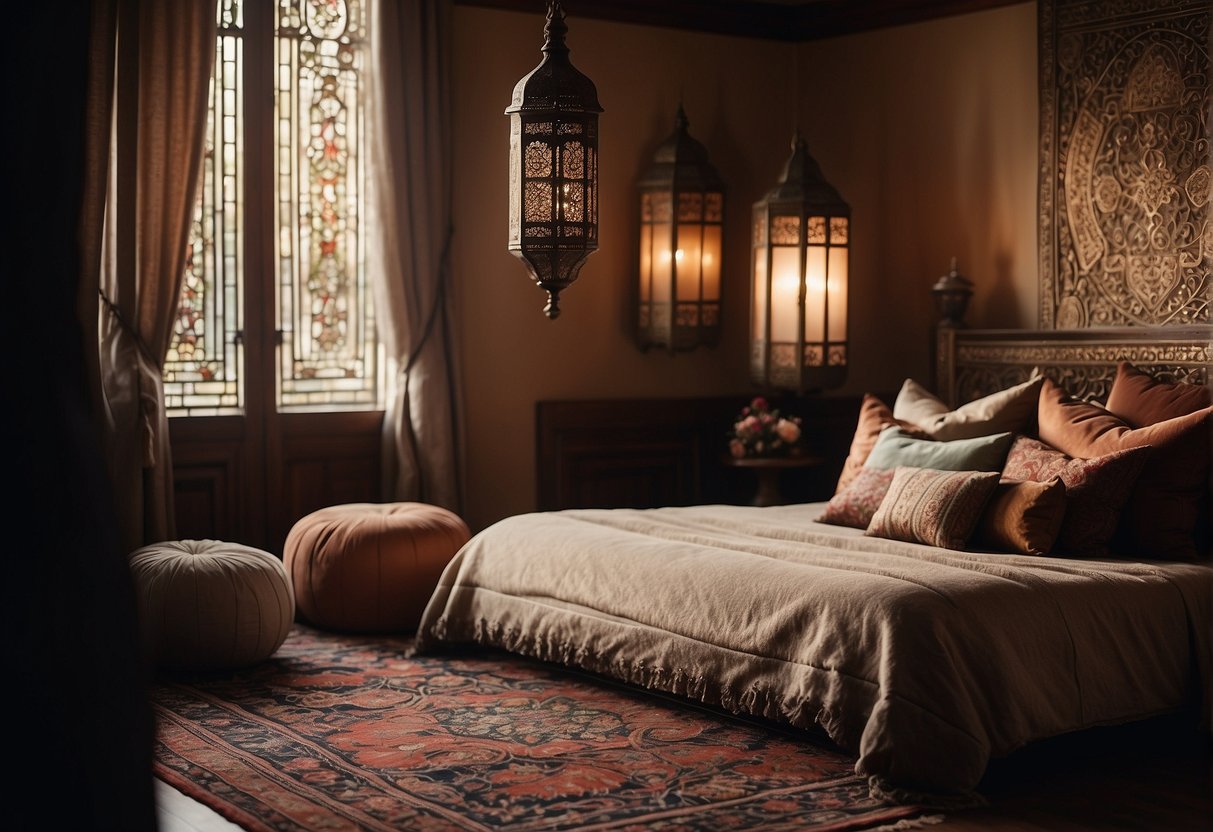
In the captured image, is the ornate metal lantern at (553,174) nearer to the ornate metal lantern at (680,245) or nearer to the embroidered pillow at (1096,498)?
the embroidered pillow at (1096,498)

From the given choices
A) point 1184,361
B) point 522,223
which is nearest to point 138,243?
point 522,223

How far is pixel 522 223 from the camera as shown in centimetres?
362

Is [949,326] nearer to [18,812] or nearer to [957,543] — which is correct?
[957,543]

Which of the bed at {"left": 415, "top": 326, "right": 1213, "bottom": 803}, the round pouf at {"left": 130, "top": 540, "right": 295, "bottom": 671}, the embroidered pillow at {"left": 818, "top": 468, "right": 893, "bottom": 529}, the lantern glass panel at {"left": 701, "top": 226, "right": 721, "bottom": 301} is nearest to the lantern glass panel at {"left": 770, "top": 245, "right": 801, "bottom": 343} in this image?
the lantern glass panel at {"left": 701, "top": 226, "right": 721, "bottom": 301}

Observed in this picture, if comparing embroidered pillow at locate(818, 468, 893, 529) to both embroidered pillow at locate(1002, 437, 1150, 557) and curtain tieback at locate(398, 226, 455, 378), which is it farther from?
curtain tieback at locate(398, 226, 455, 378)

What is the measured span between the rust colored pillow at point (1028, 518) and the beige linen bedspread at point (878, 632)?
0.12 metres

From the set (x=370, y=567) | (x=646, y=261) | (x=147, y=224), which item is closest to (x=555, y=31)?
(x=370, y=567)

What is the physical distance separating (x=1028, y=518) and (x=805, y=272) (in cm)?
216

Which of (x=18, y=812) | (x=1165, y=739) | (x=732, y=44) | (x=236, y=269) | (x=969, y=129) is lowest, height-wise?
(x=1165, y=739)

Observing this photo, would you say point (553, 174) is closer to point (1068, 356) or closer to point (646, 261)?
point (1068, 356)

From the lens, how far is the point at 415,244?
571 centimetres

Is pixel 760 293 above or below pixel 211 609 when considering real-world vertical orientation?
above

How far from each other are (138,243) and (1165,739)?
3.84 m

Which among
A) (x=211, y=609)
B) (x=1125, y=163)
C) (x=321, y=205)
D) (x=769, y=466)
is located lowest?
(x=211, y=609)
